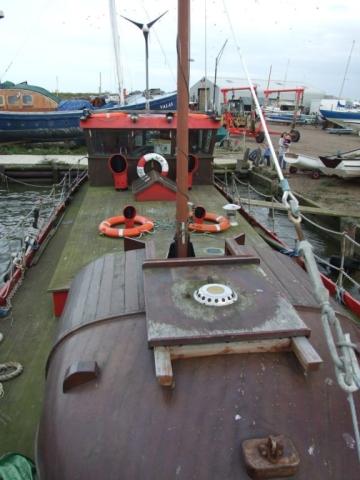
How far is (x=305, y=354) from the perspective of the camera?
246 cm

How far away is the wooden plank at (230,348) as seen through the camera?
2.54 meters

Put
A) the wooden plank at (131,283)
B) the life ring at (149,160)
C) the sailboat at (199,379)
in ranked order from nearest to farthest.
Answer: the sailboat at (199,379) → the wooden plank at (131,283) → the life ring at (149,160)

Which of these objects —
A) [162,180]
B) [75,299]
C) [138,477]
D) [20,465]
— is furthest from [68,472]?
[162,180]

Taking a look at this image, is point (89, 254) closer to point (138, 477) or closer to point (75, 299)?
point (75, 299)

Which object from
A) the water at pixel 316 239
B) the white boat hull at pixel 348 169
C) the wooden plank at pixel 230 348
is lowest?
the water at pixel 316 239

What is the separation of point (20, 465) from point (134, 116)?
10.4 meters

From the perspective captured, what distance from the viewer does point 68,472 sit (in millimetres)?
2260

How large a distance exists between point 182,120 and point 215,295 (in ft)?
6.89

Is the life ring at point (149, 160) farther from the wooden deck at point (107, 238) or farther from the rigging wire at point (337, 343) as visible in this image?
the rigging wire at point (337, 343)

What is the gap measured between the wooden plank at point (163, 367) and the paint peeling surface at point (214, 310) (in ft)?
0.19

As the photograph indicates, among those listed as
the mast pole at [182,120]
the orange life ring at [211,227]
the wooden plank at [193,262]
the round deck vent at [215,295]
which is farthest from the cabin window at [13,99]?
the round deck vent at [215,295]

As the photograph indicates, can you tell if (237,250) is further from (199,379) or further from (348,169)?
(348,169)

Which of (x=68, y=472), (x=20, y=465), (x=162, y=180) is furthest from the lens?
(x=162, y=180)

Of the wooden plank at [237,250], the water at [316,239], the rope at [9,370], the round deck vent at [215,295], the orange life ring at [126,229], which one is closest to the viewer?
the round deck vent at [215,295]
